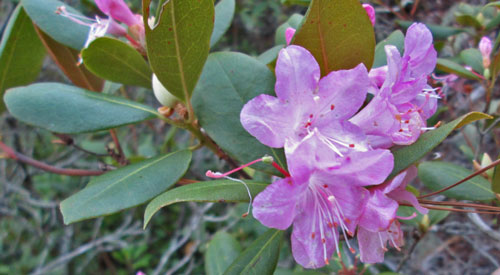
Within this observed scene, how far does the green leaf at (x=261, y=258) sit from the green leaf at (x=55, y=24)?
A: 86cm

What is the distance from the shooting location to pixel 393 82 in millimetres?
754

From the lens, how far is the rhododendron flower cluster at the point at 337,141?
2.30ft

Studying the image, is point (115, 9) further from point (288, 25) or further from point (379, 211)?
point (379, 211)

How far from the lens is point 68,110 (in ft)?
3.43

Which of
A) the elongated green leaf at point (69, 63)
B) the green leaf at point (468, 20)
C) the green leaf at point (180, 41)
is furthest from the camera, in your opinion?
the green leaf at point (468, 20)

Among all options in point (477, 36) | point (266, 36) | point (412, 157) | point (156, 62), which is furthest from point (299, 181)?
point (266, 36)

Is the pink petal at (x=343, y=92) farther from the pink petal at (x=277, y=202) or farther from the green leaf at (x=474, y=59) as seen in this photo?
the green leaf at (x=474, y=59)

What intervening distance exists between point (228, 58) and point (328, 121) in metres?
0.30

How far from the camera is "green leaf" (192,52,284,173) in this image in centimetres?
89

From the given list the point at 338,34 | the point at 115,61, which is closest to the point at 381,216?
the point at 338,34

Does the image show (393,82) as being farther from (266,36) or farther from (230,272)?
(266,36)

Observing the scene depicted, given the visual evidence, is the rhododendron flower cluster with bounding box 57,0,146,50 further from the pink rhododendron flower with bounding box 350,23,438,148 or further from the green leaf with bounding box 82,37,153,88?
the pink rhododendron flower with bounding box 350,23,438,148

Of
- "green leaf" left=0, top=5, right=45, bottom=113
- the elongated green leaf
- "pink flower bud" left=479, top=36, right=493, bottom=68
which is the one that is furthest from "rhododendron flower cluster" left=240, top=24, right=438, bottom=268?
"green leaf" left=0, top=5, right=45, bottom=113

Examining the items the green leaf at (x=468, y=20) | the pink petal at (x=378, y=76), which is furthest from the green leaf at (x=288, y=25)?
the green leaf at (x=468, y=20)
